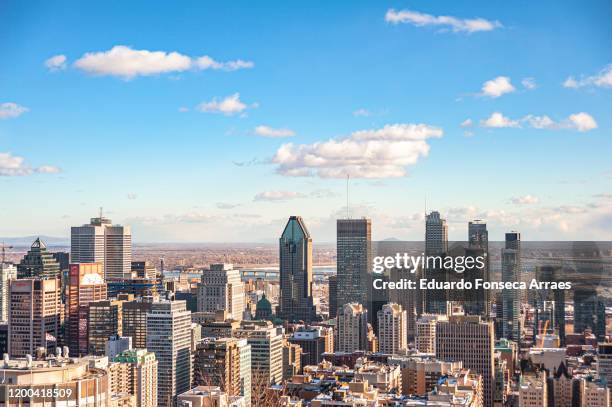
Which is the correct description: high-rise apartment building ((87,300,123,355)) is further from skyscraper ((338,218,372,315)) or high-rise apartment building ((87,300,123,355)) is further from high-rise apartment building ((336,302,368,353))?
skyscraper ((338,218,372,315))

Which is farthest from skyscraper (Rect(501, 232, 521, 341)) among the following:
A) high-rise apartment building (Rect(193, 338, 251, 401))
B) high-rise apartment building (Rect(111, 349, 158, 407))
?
high-rise apartment building (Rect(111, 349, 158, 407))

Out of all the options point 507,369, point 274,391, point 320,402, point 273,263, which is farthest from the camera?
point 273,263

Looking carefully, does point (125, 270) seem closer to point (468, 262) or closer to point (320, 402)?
point (468, 262)

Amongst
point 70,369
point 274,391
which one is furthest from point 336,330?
point 70,369

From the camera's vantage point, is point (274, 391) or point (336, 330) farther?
point (336, 330)

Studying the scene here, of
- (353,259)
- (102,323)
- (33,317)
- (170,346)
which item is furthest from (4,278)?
(353,259)

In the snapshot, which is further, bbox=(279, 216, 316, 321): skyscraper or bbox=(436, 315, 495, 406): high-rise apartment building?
bbox=(279, 216, 316, 321): skyscraper
